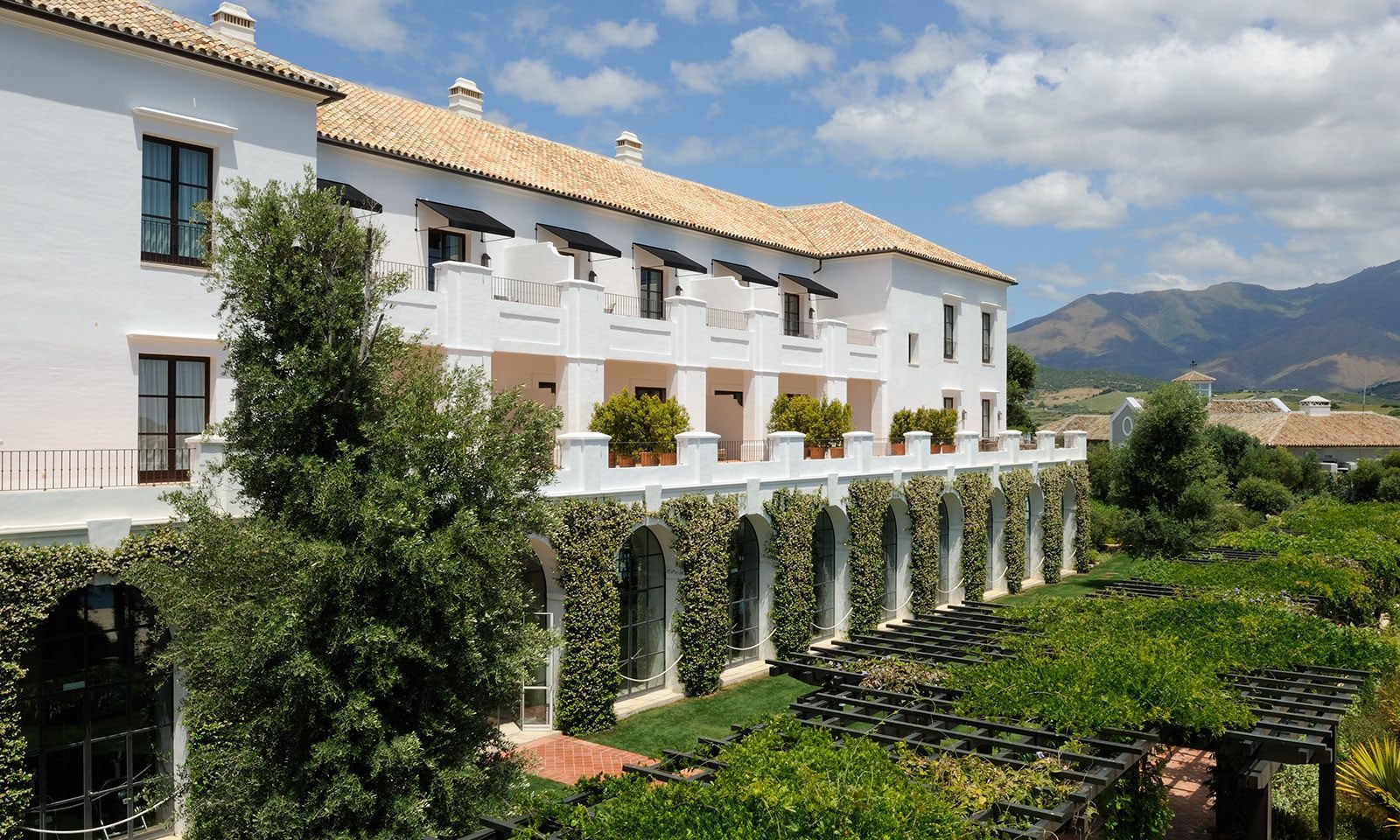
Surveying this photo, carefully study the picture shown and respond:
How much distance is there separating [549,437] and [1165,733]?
891cm

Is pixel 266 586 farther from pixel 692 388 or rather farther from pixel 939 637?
pixel 692 388

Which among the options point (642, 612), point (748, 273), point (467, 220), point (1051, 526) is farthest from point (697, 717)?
point (1051, 526)

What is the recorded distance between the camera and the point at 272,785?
11234mm

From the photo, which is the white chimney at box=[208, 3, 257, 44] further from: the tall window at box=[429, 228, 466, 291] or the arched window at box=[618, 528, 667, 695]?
the arched window at box=[618, 528, 667, 695]

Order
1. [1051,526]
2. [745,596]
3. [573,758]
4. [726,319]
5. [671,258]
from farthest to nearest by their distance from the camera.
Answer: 1. [1051,526]
2. [671,258]
3. [726,319]
4. [745,596]
5. [573,758]

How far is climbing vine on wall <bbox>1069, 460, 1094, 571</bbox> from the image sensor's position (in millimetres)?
45250

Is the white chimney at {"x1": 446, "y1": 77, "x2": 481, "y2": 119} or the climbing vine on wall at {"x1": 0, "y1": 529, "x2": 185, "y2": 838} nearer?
the climbing vine on wall at {"x1": 0, "y1": 529, "x2": 185, "y2": 838}

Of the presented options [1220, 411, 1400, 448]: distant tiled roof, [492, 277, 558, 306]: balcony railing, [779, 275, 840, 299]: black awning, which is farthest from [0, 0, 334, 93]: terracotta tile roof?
[1220, 411, 1400, 448]: distant tiled roof

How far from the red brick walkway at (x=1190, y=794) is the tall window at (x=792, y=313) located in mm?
20667

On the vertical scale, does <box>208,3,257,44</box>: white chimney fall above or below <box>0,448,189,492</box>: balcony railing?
above

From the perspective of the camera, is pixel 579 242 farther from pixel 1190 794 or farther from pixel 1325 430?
pixel 1325 430

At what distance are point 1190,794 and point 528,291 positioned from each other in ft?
62.9

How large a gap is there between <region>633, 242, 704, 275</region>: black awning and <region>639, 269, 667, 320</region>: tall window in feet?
1.84

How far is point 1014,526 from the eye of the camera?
128ft
